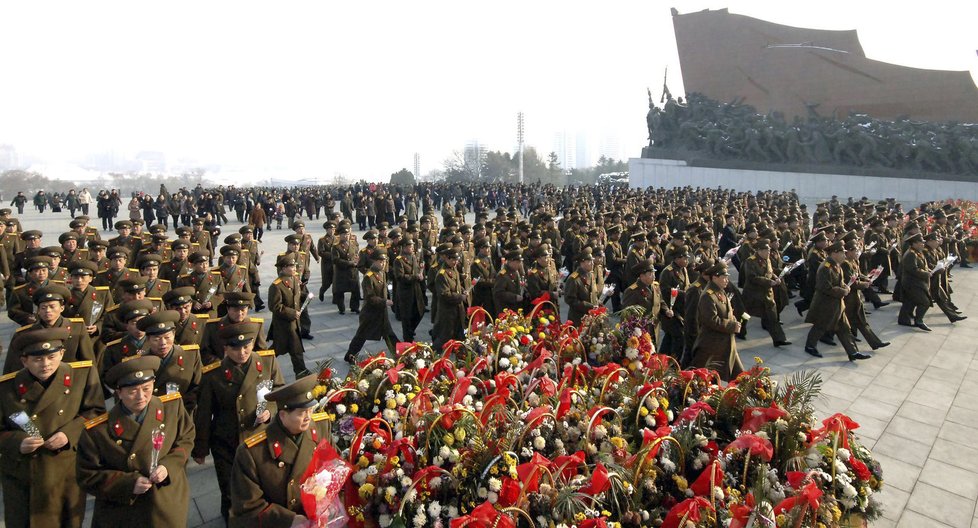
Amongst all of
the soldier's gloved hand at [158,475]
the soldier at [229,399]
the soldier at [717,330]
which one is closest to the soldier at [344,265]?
the soldier at [229,399]

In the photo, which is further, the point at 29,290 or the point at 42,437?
the point at 29,290

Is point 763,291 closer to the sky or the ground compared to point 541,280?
closer to the ground

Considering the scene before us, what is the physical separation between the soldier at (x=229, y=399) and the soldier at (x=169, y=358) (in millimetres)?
172

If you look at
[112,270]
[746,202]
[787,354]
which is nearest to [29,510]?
[112,270]

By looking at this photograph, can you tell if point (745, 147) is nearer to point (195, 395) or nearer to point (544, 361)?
point (544, 361)

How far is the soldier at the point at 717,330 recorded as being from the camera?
237 inches

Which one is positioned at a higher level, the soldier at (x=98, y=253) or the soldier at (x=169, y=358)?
the soldier at (x=98, y=253)

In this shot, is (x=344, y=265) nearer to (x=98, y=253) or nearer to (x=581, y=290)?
(x=98, y=253)

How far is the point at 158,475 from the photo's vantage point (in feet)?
10.2

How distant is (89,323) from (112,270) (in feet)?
5.06

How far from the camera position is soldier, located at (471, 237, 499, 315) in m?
8.58

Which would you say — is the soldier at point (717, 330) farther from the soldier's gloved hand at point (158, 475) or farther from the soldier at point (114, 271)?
the soldier at point (114, 271)

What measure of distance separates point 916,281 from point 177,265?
35.6 feet

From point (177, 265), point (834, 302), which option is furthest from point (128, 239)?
point (834, 302)
